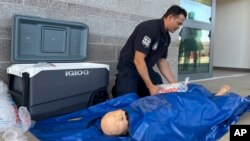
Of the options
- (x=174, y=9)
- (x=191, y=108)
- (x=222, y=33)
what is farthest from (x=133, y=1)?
(x=222, y=33)

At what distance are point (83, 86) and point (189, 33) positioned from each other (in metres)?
2.90

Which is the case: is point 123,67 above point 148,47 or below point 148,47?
below

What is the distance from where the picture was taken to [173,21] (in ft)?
8.40

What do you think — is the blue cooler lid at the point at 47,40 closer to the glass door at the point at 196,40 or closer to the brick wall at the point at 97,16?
the brick wall at the point at 97,16

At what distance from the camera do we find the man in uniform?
2.45 metres

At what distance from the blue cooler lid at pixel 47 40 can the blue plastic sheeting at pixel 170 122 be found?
0.67 m

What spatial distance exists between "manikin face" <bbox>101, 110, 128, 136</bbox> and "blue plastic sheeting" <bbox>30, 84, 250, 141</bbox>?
0.04m

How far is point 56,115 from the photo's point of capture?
2268mm

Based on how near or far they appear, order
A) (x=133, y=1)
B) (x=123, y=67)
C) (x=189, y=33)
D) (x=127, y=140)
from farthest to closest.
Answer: (x=189, y=33), (x=133, y=1), (x=123, y=67), (x=127, y=140)

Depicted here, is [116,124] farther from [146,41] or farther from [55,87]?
[146,41]

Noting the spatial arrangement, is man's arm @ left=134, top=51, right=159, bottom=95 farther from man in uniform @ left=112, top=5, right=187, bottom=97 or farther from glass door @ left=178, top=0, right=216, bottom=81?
glass door @ left=178, top=0, right=216, bottom=81

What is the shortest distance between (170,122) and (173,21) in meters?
1.10

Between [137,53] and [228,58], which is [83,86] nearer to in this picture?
[137,53]

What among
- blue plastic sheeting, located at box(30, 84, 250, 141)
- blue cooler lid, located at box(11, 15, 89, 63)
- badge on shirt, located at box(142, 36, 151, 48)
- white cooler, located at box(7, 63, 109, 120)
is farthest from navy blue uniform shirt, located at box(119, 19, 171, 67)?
blue plastic sheeting, located at box(30, 84, 250, 141)
